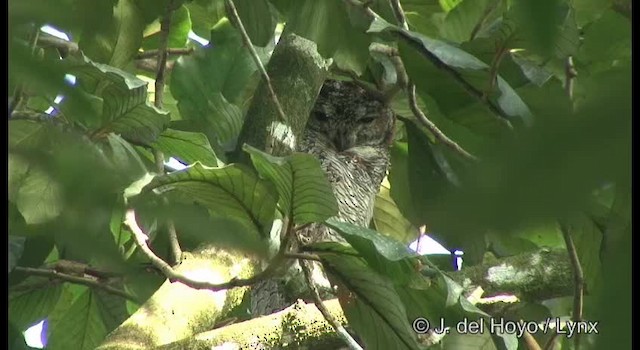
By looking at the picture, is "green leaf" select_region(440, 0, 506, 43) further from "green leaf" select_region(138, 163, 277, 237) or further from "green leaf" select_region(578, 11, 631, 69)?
"green leaf" select_region(138, 163, 277, 237)

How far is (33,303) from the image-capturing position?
1.89 metres

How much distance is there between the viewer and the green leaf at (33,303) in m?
1.84

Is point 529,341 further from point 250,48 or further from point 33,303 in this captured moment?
point 33,303

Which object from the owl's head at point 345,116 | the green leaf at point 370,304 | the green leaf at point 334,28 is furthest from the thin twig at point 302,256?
the owl's head at point 345,116

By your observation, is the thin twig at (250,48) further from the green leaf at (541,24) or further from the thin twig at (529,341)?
the green leaf at (541,24)

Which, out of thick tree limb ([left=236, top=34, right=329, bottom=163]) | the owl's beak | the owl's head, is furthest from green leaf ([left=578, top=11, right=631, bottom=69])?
the owl's beak

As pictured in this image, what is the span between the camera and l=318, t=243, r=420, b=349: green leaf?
4.38 ft

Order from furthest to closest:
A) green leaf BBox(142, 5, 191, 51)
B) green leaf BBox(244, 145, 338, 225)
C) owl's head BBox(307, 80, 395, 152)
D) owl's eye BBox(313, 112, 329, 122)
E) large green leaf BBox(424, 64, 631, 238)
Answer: owl's eye BBox(313, 112, 329, 122) → owl's head BBox(307, 80, 395, 152) → green leaf BBox(142, 5, 191, 51) → green leaf BBox(244, 145, 338, 225) → large green leaf BBox(424, 64, 631, 238)

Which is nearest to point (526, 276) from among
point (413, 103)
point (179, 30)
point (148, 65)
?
point (413, 103)

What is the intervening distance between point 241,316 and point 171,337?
587mm

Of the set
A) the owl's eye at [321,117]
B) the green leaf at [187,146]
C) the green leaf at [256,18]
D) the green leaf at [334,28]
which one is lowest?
the green leaf at [187,146]

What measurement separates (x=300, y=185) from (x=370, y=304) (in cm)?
25

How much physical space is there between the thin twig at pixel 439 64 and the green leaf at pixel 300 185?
0.30 m

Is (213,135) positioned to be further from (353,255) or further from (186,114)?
(353,255)
